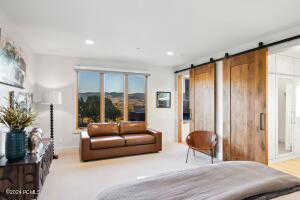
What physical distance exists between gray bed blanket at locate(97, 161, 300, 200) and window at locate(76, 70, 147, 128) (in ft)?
13.5

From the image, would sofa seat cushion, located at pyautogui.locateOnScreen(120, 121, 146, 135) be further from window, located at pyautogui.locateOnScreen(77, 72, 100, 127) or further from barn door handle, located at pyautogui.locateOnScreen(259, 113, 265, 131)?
barn door handle, located at pyautogui.locateOnScreen(259, 113, 265, 131)

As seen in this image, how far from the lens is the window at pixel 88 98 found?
17.0ft

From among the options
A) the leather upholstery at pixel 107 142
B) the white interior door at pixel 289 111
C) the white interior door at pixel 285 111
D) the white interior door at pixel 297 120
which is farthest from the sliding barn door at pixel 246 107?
the leather upholstery at pixel 107 142

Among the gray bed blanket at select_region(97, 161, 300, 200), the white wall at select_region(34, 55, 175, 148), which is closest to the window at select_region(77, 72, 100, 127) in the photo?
the white wall at select_region(34, 55, 175, 148)

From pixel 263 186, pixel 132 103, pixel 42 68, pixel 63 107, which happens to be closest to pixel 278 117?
pixel 263 186

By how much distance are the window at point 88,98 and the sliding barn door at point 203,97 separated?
113 inches

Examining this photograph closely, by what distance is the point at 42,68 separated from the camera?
15.3 ft

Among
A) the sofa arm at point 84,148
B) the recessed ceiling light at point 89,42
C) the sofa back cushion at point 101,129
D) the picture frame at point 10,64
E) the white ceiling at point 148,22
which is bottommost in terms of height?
the sofa arm at point 84,148

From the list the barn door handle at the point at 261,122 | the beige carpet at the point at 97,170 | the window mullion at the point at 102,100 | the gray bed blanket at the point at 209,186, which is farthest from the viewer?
the window mullion at the point at 102,100

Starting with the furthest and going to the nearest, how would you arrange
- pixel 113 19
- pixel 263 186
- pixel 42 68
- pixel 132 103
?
pixel 132 103, pixel 42 68, pixel 113 19, pixel 263 186

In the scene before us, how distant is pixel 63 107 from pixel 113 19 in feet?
10.7

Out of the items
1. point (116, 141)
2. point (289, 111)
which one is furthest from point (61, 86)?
point (289, 111)

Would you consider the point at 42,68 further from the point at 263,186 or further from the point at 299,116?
the point at 299,116

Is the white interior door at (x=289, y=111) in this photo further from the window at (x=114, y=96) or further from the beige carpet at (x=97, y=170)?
the window at (x=114, y=96)
